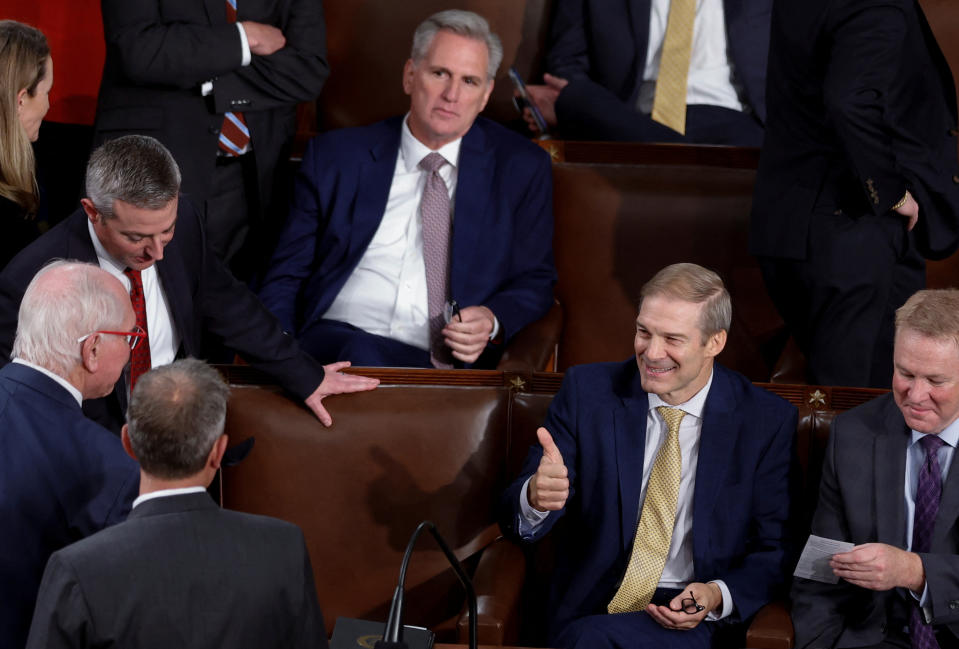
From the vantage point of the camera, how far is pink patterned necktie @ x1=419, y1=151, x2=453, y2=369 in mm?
3303

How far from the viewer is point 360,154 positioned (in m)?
3.46

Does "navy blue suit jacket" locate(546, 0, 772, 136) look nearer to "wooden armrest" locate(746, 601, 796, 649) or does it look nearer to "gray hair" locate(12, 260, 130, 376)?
"wooden armrest" locate(746, 601, 796, 649)

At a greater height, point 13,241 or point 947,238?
point 947,238

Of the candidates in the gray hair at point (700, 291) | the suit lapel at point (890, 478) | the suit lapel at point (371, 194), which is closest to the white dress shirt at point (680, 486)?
the gray hair at point (700, 291)

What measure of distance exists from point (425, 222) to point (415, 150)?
21cm

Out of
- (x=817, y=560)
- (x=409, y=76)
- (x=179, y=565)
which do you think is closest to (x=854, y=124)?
(x=817, y=560)

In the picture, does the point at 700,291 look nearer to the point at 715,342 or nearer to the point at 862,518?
the point at 715,342

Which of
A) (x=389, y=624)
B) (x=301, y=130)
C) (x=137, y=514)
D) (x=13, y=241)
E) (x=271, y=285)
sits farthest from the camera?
(x=301, y=130)

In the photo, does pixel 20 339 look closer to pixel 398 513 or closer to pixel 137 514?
pixel 137 514

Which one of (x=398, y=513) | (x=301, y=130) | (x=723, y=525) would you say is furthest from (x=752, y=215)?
(x=301, y=130)

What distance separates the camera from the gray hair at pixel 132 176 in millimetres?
2477

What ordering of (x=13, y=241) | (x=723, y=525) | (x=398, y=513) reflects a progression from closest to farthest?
1. (x=723, y=525)
2. (x=398, y=513)
3. (x=13, y=241)

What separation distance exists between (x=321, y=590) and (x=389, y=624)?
1126mm

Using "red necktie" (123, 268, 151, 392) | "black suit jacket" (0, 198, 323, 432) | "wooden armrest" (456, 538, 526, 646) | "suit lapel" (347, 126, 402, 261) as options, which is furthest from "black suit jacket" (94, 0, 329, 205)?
"wooden armrest" (456, 538, 526, 646)
